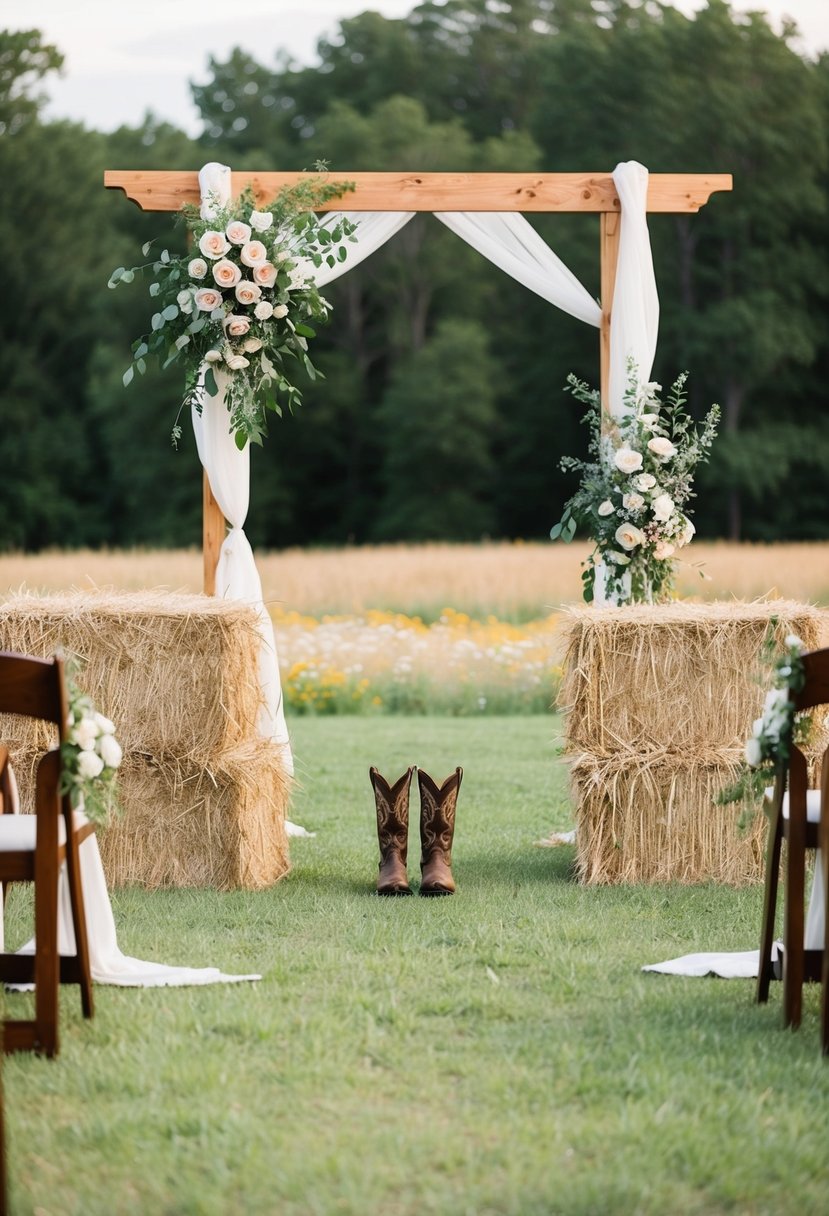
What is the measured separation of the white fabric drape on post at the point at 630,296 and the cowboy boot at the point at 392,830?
6.77ft

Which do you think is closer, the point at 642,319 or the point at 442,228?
the point at 642,319

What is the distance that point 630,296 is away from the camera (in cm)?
595

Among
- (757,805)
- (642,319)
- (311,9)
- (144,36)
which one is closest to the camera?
(757,805)

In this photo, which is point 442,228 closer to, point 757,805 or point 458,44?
point 458,44

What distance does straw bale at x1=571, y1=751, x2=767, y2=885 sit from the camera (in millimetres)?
4812

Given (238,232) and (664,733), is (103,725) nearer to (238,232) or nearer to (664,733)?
(664,733)

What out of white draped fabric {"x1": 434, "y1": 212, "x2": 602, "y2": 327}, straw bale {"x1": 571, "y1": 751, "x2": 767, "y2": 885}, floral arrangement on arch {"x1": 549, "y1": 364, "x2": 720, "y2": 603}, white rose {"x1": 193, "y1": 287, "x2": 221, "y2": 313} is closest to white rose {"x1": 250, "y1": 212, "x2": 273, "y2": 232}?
white rose {"x1": 193, "y1": 287, "x2": 221, "y2": 313}

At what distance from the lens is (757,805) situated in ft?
15.8

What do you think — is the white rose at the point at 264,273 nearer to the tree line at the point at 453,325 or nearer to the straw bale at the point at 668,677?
the straw bale at the point at 668,677

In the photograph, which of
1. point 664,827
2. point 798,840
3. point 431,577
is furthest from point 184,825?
point 431,577

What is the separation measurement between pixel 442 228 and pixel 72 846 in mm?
21470

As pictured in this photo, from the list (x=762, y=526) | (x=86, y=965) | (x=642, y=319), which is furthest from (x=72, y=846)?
(x=762, y=526)

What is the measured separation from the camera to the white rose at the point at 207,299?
5.50 metres

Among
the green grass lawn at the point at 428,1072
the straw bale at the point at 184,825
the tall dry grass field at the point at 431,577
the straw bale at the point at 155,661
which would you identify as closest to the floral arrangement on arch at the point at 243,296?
the straw bale at the point at 155,661
